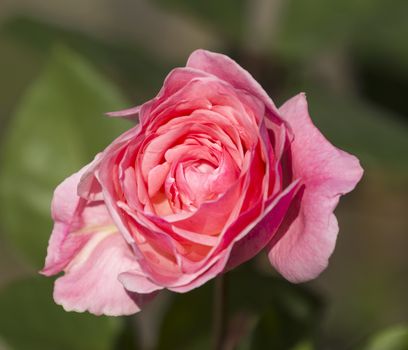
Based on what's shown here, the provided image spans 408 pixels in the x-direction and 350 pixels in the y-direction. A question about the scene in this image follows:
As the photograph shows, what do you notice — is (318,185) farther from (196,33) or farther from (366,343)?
(196,33)

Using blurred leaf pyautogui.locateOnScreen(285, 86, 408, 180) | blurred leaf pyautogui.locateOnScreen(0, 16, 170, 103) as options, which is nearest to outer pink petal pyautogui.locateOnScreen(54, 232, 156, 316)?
blurred leaf pyautogui.locateOnScreen(285, 86, 408, 180)

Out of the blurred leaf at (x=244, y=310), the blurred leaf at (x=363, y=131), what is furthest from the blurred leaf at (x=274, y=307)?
the blurred leaf at (x=363, y=131)

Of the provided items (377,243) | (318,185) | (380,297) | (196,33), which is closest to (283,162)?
(318,185)

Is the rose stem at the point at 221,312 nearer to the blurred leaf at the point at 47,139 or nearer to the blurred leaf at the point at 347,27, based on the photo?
the blurred leaf at the point at 47,139

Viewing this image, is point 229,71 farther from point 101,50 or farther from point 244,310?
point 101,50

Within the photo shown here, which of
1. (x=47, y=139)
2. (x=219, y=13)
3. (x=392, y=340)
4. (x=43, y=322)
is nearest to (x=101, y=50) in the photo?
(x=219, y=13)
